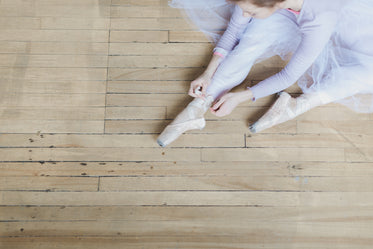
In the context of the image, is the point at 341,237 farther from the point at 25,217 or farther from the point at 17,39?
the point at 17,39

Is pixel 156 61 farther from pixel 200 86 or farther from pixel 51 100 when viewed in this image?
pixel 51 100

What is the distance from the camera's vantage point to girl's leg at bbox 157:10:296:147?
1115 mm

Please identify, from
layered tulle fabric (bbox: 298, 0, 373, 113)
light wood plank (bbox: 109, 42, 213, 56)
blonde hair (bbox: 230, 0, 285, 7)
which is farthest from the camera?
light wood plank (bbox: 109, 42, 213, 56)

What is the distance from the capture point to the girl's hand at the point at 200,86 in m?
1.17

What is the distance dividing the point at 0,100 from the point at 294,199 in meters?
1.38

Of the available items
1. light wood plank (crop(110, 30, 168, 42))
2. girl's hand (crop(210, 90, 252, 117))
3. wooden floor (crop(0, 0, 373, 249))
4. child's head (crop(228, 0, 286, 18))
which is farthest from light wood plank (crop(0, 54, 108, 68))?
child's head (crop(228, 0, 286, 18))

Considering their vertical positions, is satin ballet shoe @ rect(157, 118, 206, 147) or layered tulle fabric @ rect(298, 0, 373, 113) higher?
layered tulle fabric @ rect(298, 0, 373, 113)

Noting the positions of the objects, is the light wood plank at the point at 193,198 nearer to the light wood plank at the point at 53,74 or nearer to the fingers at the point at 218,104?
the fingers at the point at 218,104

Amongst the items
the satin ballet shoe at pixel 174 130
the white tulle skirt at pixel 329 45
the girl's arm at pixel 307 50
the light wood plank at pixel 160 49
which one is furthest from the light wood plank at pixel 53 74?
the girl's arm at pixel 307 50

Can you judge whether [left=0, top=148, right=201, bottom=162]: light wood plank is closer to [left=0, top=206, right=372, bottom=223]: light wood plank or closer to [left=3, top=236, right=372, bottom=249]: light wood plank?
[left=0, top=206, right=372, bottom=223]: light wood plank

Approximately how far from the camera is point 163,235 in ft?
3.86

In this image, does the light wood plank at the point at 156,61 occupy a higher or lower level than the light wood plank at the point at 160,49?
lower

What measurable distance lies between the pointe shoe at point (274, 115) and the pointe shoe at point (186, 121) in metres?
0.23

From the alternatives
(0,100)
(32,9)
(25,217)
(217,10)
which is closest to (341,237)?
(217,10)
